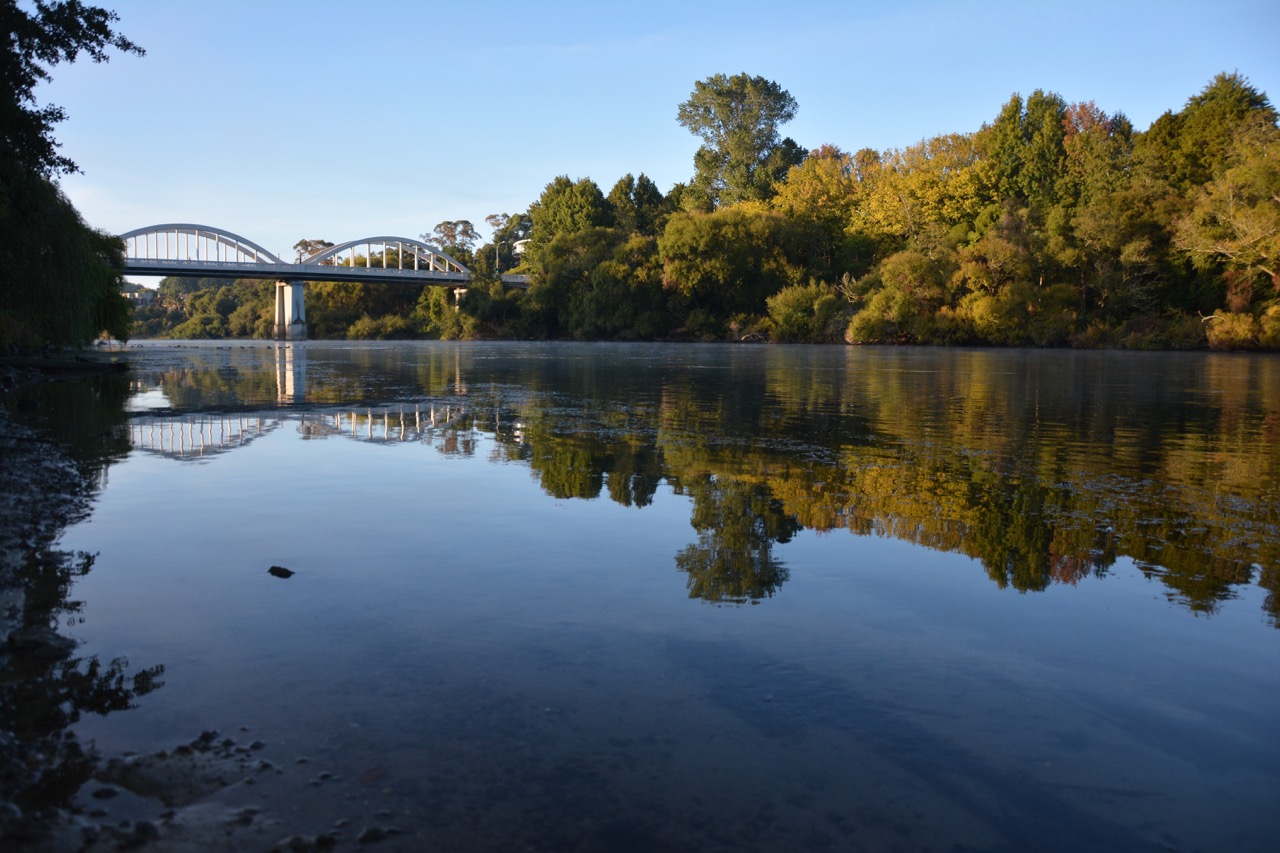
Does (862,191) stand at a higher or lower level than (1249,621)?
higher

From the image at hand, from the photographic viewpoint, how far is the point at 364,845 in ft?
10.1

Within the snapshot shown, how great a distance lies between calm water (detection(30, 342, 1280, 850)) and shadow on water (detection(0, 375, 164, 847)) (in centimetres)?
14

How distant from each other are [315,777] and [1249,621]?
5243mm

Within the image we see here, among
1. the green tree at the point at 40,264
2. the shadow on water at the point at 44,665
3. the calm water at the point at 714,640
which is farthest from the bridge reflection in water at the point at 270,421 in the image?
the green tree at the point at 40,264

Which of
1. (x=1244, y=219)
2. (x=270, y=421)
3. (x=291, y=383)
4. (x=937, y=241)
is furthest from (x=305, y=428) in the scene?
(x=937, y=241)

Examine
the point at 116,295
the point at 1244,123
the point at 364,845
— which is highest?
the point at 1244,123

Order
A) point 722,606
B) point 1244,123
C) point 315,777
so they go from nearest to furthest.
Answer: point 315,777 < point 722,606 < point 1244,123

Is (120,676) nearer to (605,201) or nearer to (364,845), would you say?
(364,845)

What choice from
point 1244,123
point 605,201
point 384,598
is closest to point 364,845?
point 384,598

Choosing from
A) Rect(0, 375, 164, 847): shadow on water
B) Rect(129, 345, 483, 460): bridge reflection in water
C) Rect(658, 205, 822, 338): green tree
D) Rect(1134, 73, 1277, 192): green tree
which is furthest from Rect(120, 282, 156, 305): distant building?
Rect(0, 375, 164, 847): shadow on water

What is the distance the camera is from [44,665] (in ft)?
14.8

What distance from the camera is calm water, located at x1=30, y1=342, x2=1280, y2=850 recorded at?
11.3ft

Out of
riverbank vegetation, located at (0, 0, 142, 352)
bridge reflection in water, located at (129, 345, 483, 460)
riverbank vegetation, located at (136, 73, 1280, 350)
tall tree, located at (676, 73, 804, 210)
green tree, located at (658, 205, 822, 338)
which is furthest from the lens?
tall tree, located at (676, 73, 804, 210)

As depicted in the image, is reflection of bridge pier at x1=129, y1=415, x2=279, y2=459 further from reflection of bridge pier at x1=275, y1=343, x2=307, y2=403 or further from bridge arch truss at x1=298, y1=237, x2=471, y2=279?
bridge arch truss at x1=298, y1=237, x2=471, y2=279
